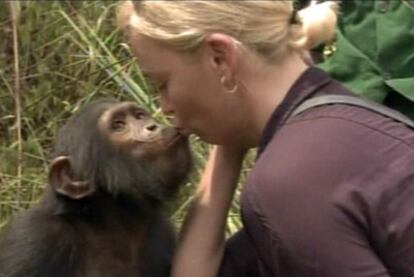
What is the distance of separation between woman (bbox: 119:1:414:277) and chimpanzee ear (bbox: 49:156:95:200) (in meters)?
0.41

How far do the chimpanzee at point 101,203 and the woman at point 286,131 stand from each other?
0.34 m

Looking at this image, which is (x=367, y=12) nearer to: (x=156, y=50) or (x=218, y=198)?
(x=218, y=198)

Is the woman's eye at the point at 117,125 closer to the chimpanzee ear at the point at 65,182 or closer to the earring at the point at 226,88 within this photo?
the chimpanzee ear at the point at 65,182

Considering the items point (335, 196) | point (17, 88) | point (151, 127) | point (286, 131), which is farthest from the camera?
point (17, 88)

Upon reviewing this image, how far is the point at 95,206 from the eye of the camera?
319cm

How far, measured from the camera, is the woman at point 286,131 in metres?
2.45

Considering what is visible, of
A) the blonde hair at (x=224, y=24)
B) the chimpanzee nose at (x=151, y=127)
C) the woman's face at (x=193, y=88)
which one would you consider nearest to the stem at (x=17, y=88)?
the chimpanzee nose at (x=151, y=127)

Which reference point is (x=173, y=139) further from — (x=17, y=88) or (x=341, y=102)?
(x=17, y=88)

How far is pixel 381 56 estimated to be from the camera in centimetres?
331

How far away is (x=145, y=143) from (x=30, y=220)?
356 mm

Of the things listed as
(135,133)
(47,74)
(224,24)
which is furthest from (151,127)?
(47,74)

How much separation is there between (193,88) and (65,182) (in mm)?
611

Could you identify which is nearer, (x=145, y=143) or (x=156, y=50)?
(x=156, y=50)

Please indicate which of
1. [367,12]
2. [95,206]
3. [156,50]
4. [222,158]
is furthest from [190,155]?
[367,12]
